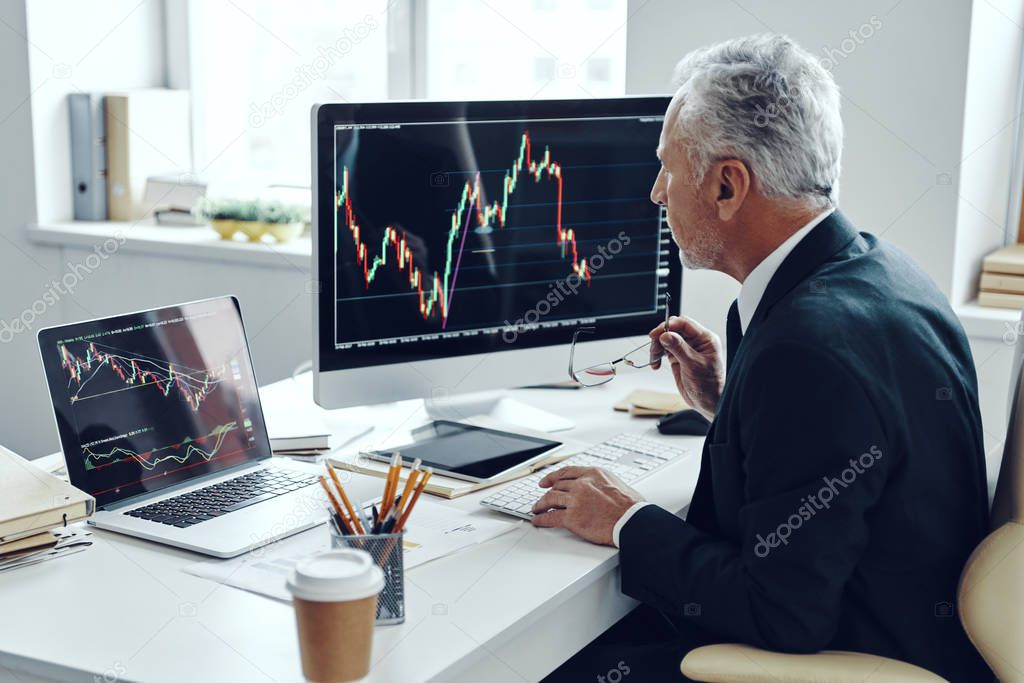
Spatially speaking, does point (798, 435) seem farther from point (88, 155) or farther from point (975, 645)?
point (88, 155)

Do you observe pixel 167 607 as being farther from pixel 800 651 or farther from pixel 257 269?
pixel 257 269

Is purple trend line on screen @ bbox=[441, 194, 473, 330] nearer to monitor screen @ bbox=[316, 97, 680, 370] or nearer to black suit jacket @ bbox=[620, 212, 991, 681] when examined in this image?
monitor screen @ bbox=[316, 97, 680, 370]

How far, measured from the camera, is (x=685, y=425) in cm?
185

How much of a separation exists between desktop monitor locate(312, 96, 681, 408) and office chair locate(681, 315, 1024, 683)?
674mm

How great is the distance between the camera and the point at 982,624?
1.24m

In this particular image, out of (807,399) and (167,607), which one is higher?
(807,399)

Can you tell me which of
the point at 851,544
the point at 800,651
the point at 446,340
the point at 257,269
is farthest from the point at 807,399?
the point at 257,269

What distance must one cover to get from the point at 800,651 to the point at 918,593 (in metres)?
0.16

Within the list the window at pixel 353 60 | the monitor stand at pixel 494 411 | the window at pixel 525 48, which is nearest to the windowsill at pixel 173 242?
the window at pixel 353 60

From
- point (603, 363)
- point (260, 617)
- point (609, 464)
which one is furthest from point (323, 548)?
point (603, 363)

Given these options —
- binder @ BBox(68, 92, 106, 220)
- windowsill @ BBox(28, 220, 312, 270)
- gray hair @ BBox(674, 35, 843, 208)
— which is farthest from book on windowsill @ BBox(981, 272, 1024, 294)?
binder @ BBox(68, 92, 106, 220)

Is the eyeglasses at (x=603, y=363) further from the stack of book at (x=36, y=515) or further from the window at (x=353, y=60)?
the stack of book at (x=36, y=515)

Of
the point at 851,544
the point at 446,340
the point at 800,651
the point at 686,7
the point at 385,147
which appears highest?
the point at 686,7

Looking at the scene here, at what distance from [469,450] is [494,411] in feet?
0.73
